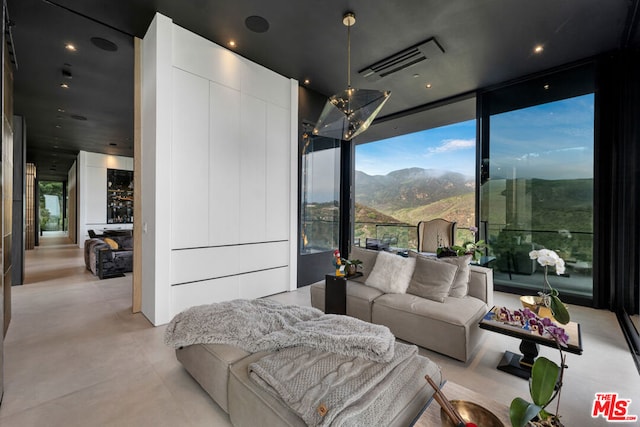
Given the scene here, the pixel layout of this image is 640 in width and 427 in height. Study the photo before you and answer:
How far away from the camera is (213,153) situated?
3.77 metres

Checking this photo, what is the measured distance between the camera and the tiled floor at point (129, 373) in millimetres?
1827

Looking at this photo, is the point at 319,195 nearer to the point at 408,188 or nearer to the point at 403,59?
the point at 403,59

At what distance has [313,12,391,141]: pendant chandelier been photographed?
118 inches

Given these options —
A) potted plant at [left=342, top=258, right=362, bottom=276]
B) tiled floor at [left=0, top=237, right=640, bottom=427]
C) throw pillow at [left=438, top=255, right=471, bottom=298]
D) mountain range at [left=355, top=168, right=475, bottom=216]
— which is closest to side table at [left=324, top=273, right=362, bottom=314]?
potted plant at [left=342, top=258, right=362, bottom=276]

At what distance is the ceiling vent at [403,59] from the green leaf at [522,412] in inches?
156

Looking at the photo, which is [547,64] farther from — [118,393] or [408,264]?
[118,393]

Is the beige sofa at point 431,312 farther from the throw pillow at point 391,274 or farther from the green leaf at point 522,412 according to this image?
the green leaf at point 522,412

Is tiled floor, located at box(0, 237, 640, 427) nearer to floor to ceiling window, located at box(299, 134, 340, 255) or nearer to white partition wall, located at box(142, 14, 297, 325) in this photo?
white partition wall, located at box(142, 14, 297, 325)

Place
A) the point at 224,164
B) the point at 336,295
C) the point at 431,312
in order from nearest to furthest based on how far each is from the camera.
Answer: the point at 431,312
the point at 336,295
the point at 224,164

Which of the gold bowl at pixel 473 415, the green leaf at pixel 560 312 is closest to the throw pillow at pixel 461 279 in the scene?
the green leaf at pixel 560 312

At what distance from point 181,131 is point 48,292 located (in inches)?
147

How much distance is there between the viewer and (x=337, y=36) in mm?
3568

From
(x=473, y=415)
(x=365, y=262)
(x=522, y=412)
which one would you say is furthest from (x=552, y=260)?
(x=365, y=262)

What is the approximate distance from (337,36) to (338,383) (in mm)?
3824
